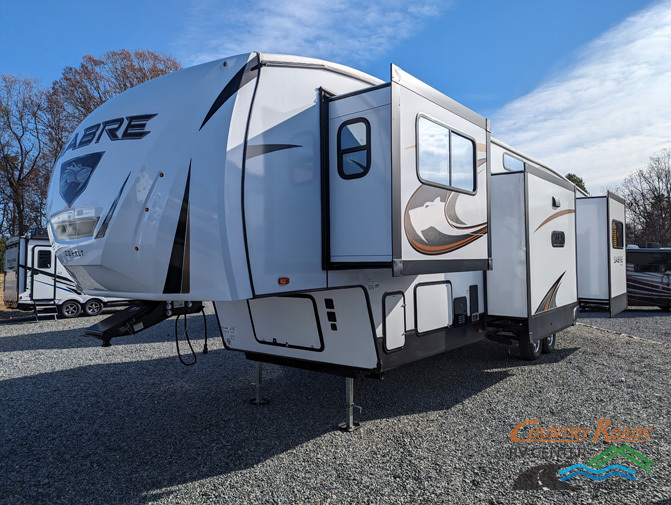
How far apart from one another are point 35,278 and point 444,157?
12020mm

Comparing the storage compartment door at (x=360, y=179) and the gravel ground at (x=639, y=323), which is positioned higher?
the storage compartment door at (x=360, y=179)

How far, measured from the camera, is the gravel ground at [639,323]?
938cm

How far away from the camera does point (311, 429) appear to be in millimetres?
4305

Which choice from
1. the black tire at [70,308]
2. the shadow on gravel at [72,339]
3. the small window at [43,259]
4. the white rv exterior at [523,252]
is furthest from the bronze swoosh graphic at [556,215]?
the black tire at [70,308]

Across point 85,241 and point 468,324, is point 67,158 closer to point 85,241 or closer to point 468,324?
point 85,241

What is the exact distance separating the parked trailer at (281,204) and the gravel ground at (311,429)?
2.37ft

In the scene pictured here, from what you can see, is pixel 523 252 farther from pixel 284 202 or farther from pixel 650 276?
pixel 650 276

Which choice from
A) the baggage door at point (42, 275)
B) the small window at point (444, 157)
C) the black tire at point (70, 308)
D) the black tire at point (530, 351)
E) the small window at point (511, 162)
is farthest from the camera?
the black tire at point (70, 308)

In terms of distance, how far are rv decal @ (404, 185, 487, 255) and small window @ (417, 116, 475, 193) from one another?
4.7 inches

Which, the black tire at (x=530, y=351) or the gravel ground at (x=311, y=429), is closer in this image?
the gravel ground at (x=311, y=429)

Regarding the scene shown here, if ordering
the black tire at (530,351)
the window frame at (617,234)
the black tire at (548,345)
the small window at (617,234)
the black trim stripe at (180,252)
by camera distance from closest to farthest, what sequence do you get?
the black trim stripe at (180,252) < the black tire at (530,351) < the black tire at (548,345) < the window frame at (617,234) < the small window at (617,234)

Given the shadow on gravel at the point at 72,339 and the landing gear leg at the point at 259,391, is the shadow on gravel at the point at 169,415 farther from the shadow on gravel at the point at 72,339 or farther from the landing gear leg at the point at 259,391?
the shadow on gravel at the point at 72,339

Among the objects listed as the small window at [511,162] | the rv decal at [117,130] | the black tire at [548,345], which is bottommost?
the black tire at [548,345]

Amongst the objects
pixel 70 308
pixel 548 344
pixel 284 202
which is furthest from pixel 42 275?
pixel 548 344
